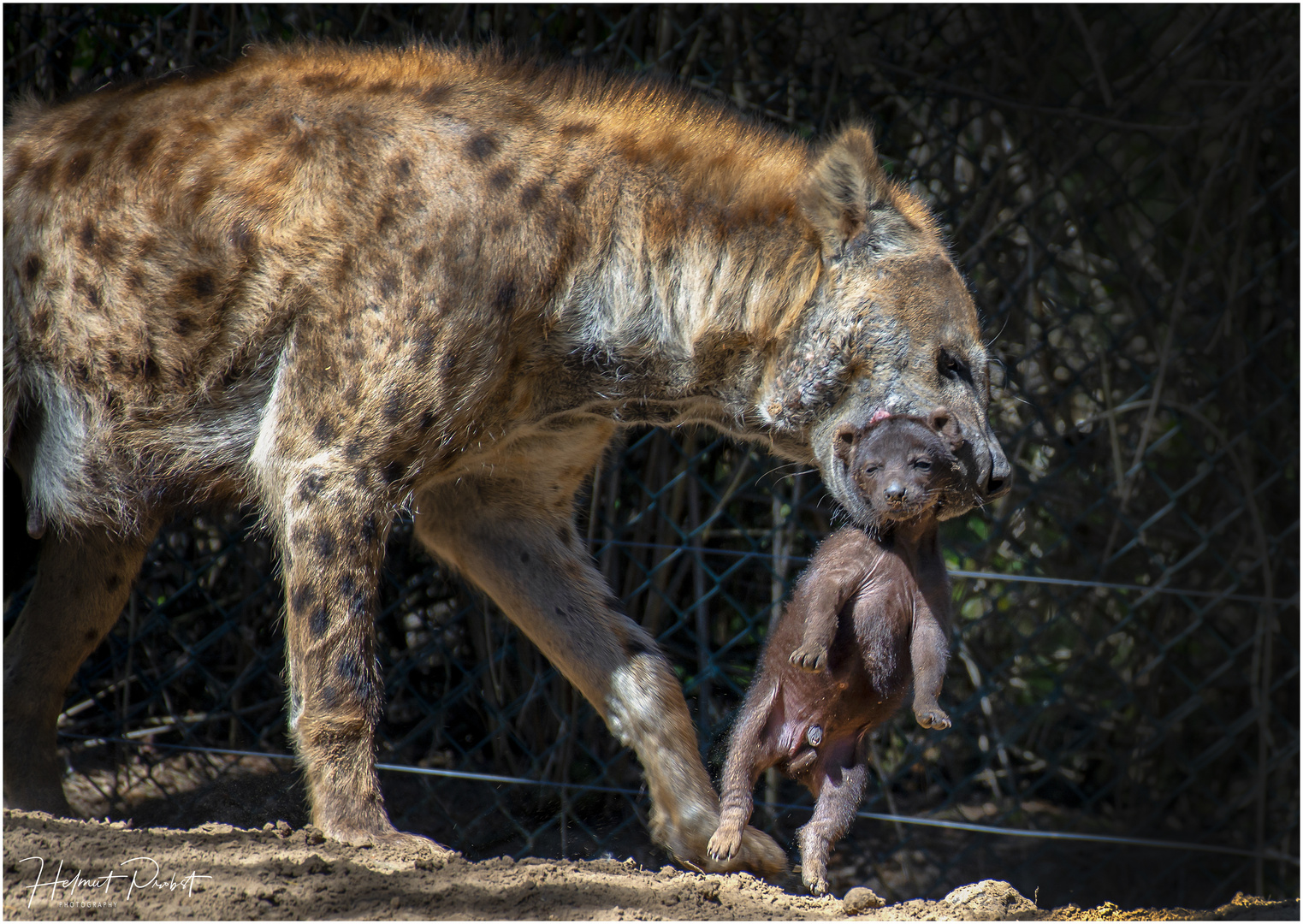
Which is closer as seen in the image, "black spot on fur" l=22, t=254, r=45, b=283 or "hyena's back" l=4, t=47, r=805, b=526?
"hyena's back" l=4, t=47, r=805, b=526

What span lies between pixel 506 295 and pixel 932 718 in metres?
1.40

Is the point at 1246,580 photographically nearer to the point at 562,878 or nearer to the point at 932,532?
the point at 932,532

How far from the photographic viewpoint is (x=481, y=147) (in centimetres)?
303

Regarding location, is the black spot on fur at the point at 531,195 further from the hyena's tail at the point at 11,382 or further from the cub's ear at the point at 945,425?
the hyena's tail at the point at 11,382

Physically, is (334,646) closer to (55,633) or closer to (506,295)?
(506,295)

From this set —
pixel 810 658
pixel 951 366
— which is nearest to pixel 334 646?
pixel 810 658

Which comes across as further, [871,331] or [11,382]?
[11,382]

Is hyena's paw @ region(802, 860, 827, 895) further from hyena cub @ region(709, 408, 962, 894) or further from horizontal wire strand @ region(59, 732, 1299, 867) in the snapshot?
horizontal wire strand @ region(59, 732, 1299, 867)

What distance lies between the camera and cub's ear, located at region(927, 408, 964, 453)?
273 centimetres

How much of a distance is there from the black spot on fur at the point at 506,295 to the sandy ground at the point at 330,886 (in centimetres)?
131

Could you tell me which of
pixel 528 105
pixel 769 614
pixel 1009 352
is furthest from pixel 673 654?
pixel 528 105

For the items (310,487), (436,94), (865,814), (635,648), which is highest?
(436,94)

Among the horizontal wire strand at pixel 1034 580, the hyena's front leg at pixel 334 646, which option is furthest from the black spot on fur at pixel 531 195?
the horizontal wire strand at pixel 1034 580

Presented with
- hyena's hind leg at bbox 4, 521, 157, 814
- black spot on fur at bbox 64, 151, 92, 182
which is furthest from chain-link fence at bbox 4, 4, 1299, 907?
black spot on fur at bbox 64, 151, 92, 182
